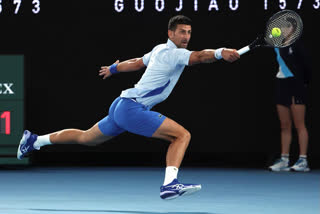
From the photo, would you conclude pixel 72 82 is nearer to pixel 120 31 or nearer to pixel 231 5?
pixel 120 31

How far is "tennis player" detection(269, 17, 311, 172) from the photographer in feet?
28.3

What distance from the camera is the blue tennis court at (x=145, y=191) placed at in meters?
6.10

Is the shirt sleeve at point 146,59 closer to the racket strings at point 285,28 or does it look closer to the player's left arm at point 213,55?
the player's left arm at point 213,55

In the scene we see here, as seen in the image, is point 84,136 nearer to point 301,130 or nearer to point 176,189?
point 176,189

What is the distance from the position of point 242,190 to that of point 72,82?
3.50m

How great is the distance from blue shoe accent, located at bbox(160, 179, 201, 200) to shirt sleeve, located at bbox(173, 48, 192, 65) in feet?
2.92

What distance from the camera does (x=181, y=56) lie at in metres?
6.04

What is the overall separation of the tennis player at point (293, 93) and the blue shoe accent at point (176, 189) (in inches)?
122

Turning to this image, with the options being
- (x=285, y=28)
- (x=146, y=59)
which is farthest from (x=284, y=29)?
(x=146, y=59)

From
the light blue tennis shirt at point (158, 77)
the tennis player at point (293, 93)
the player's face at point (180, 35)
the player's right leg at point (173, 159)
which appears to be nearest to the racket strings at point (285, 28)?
the player's face at point (180, 35)

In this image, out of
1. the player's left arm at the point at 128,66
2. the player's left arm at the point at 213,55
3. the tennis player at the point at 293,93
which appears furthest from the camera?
the tennis player at the point at 293,93

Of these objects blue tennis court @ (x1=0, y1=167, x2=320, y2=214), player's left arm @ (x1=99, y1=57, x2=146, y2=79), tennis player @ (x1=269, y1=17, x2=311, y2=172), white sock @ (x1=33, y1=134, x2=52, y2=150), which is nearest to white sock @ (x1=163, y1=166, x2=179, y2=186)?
blue tennis court @ (x1=0, y1=167, x2=320, y2=214)

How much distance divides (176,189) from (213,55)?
1.03 m

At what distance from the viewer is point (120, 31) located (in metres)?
9.89
